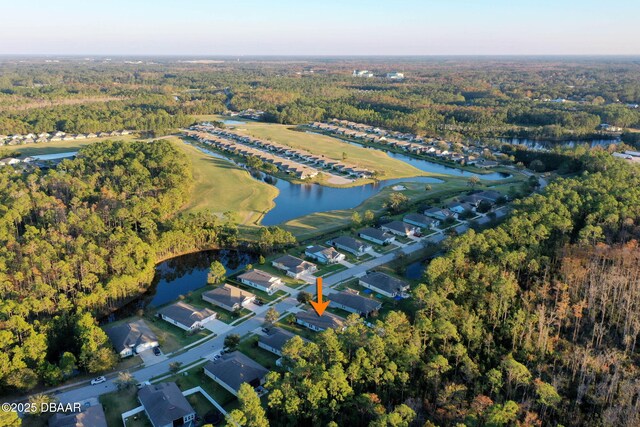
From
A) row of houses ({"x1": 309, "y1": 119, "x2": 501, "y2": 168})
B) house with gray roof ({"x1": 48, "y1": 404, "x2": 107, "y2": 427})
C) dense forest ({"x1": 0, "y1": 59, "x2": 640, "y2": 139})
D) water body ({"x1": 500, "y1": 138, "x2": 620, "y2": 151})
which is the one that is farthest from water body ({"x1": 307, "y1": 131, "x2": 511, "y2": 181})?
house with gray roof ({"x1": 48, "y1": 404, "x2": 107, "y2": 427})

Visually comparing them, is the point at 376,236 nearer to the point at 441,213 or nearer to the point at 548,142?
the point at 441,213

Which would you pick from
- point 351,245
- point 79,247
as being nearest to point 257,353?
point 351,245

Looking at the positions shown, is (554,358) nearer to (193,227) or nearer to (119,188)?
(193,227)

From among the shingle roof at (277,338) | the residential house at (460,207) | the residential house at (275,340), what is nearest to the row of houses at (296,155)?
the residential house at (460,207)

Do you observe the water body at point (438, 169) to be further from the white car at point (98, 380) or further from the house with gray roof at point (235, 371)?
the white car at point (98, 380)

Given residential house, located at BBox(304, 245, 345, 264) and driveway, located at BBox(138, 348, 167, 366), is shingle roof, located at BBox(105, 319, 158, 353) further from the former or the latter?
residential house, located at BBox(304, 245, 345, 264)

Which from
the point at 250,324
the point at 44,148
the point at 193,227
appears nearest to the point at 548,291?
the point at 250,324
